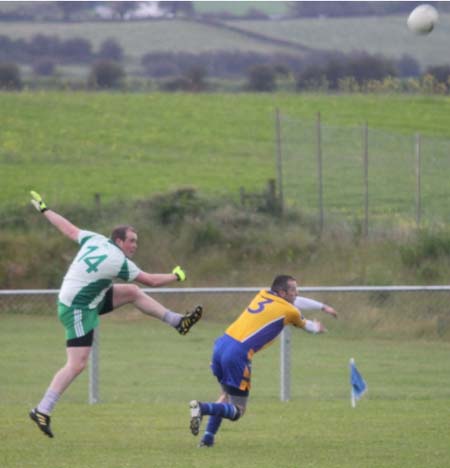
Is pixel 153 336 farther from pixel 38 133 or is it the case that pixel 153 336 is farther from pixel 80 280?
pixel 38 133

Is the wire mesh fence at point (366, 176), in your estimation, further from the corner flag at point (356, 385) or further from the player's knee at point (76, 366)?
the player's knee at point (76, 366)

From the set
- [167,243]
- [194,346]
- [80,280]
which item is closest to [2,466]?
[80,280]

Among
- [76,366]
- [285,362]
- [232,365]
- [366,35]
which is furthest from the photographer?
[366,35]

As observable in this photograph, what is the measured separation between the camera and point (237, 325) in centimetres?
1077

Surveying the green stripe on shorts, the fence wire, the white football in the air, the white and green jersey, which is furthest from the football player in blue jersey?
the white football in the air

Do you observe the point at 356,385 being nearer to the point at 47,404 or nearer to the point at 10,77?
the point at 47,404

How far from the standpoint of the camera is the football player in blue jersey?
10.6m

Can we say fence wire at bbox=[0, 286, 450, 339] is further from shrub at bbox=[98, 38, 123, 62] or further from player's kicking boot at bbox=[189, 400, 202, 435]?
shrub at bbox=[98, 38, 123, 62]

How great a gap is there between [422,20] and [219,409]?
11.8 meters

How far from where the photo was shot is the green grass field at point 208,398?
1051cm

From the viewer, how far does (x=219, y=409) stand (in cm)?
1051

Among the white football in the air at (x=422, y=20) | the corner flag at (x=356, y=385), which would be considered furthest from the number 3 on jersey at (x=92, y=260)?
the white football in the air at (x=422, y=20)

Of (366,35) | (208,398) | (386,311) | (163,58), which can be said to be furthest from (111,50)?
(208,398)

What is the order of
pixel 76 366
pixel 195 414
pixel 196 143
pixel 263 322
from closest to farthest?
1. pixel 195 414
2. pixel 263 322
3. pixel 76 366
4. pixel 196 143
